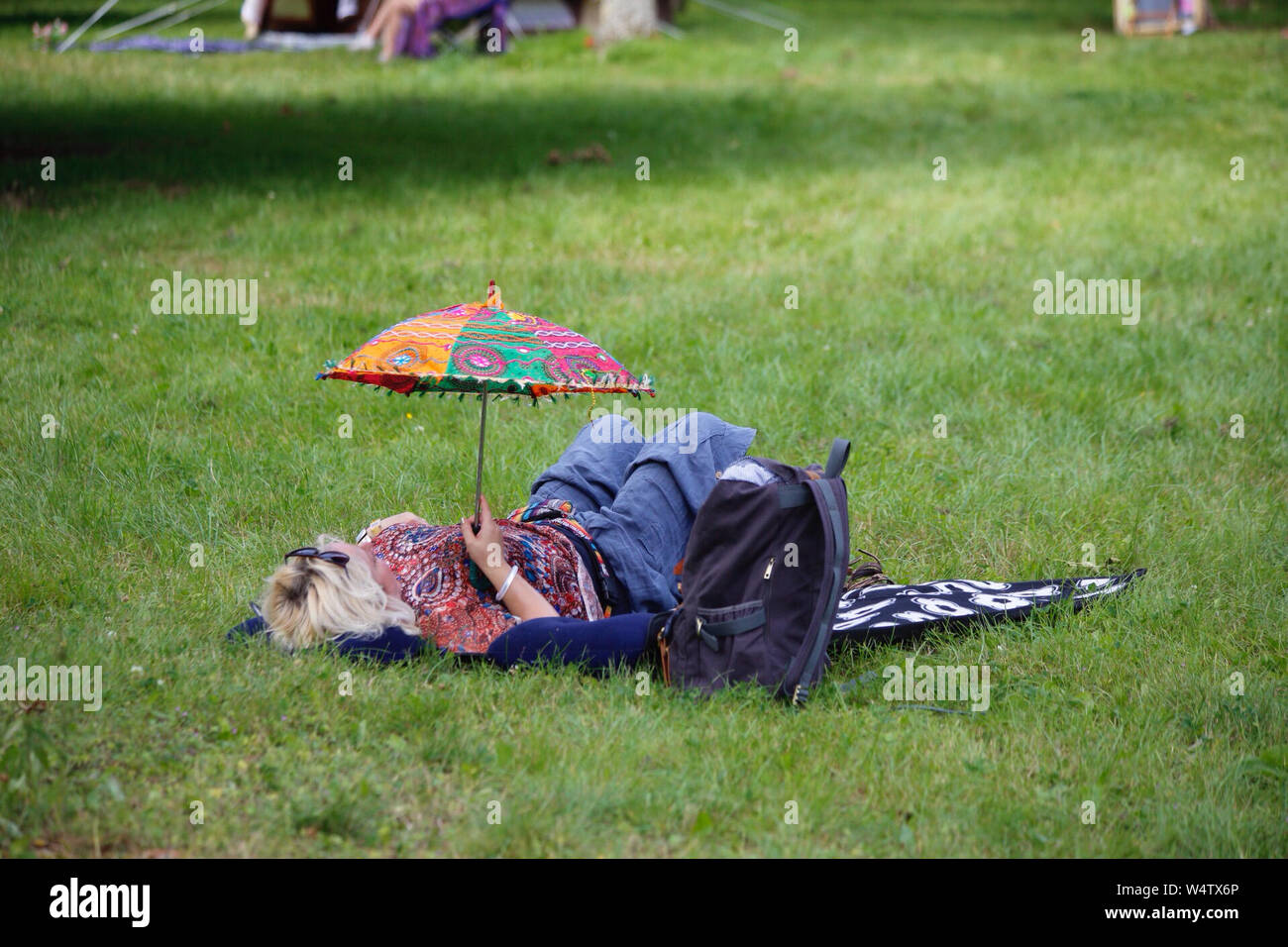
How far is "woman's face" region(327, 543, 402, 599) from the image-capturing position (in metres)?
4.10

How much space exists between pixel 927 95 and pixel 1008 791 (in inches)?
488

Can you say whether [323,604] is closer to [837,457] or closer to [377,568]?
[377,568]

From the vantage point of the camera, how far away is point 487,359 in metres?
3.70

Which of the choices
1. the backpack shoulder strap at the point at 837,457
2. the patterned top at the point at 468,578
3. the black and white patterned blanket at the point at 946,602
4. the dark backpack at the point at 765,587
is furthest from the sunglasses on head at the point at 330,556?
the black and white patterned blanket at the point at 946,602

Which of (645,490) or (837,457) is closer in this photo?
(837,457)

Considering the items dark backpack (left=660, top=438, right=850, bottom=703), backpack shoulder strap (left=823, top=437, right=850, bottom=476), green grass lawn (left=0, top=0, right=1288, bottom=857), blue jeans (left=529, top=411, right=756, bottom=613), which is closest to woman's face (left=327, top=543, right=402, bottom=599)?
green grass lawn (left=0, top=0, right=1288, bottom=857)

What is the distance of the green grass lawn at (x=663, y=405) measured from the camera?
3.41m

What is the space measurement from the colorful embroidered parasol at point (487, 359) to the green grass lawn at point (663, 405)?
3.36 feet

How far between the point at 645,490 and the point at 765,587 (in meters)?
1.00

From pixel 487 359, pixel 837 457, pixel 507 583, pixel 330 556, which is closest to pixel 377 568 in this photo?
pixel 330 556

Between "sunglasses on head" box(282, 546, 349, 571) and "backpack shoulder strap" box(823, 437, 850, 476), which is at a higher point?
"backpack shoulder strap" box(823, 437, 850, 476)

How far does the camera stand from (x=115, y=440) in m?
5.98

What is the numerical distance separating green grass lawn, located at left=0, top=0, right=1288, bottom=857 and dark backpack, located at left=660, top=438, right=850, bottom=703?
0.14 m

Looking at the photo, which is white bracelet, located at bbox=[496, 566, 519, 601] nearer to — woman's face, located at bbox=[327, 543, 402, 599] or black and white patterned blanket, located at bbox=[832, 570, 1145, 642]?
woman's face, located at bbox=[327, 543, 402, 599]
